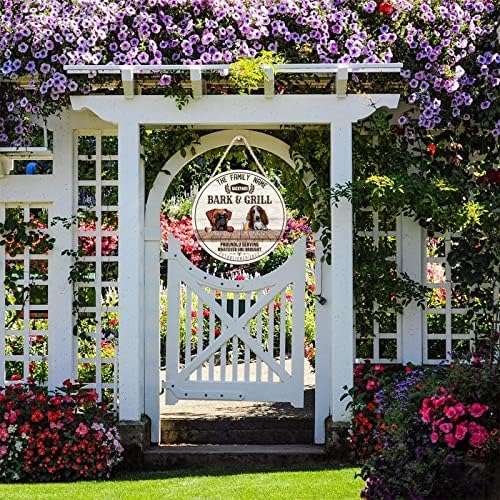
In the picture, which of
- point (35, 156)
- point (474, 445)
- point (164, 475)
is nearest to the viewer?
point (474, 445)

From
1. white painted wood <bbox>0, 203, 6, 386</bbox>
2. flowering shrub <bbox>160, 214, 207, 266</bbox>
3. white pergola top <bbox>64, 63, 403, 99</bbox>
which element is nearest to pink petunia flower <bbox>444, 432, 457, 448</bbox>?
white pergola top <bbox>64, 63, 403, 99</bbox>

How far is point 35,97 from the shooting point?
6586 mm

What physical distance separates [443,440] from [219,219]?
254 centimetres

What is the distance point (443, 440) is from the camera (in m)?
4.94

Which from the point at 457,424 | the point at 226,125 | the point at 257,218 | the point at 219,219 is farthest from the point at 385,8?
the point at 457,424

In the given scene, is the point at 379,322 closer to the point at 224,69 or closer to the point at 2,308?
the point at 224,69

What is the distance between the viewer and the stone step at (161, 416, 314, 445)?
7.02 meters

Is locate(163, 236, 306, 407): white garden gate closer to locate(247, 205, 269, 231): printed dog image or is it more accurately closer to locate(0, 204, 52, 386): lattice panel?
locate(247, 205, 269, 231): printed dog image

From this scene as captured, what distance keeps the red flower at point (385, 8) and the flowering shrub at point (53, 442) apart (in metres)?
2.96

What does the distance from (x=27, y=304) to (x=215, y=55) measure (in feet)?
6.63

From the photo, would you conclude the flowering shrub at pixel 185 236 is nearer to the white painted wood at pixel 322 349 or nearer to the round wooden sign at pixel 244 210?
the round wooden sign at pixel 244 210

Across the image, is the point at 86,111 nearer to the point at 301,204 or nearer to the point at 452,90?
the point at 301,204

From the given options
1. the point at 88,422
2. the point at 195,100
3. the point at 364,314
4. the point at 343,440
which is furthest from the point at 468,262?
the point at 88,422

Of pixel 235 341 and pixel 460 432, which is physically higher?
pixel 235 341
